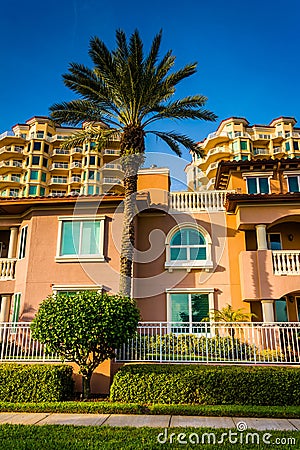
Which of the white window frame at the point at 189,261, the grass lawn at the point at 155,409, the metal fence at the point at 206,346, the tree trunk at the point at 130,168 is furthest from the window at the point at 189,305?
the grass lawn at the point at 155,409

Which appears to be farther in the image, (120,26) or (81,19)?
(120,26)

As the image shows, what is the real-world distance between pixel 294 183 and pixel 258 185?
1.97 m

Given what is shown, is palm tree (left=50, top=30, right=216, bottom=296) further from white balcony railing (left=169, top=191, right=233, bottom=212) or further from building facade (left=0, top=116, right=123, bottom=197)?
building facade (left=0, top=116, right=123, bottom=197)

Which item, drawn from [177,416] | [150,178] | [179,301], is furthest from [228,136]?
[177,416]

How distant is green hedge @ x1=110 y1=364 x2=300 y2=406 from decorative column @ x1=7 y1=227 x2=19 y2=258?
10392mm

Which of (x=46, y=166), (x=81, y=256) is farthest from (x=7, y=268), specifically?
(x=46, y=166)

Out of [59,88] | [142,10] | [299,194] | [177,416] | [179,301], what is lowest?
[177,416]

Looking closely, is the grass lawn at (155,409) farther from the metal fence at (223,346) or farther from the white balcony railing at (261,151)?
the white balcony railing at (261,151)

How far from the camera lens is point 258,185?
2023cm

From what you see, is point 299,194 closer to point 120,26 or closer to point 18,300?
point 120,26

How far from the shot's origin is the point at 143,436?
716cm

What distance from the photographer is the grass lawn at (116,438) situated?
6.40 m

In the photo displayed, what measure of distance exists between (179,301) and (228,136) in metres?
47.5

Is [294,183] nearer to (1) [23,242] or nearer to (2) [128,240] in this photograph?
(2) [128,240]
